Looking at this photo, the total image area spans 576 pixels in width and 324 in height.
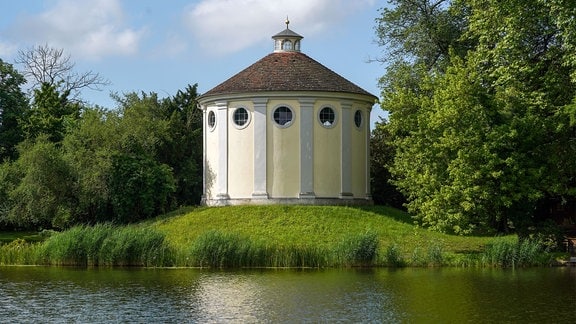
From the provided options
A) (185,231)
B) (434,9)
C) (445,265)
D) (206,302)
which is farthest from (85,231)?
(434,9)

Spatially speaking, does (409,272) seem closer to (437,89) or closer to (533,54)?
(437,89)

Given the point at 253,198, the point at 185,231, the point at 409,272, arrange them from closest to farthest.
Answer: the point at 409,272
the point at 185,231
the point at 253,198

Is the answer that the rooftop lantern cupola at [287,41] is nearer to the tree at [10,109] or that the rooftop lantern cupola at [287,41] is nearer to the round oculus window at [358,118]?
the round oculus window at [358,118]

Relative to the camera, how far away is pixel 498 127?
36.2m

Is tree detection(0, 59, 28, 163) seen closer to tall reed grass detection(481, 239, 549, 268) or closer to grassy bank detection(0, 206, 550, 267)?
grassy bank detection(0, 206, 550, 267)

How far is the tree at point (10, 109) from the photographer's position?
195ft

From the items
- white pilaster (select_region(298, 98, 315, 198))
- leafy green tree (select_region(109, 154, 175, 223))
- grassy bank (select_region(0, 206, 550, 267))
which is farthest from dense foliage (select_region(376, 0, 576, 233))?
leafy green tree (select_region(109, 154, 175, 223))

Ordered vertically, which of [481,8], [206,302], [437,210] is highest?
[481,8]

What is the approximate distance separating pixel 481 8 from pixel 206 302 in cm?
2145

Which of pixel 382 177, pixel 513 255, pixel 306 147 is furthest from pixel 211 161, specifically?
pixel 513 255

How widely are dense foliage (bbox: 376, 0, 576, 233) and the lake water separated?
14.3 feet

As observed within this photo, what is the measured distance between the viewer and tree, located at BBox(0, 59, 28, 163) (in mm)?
59562

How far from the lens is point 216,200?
1901 inches

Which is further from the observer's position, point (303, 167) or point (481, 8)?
point (303, 167)
